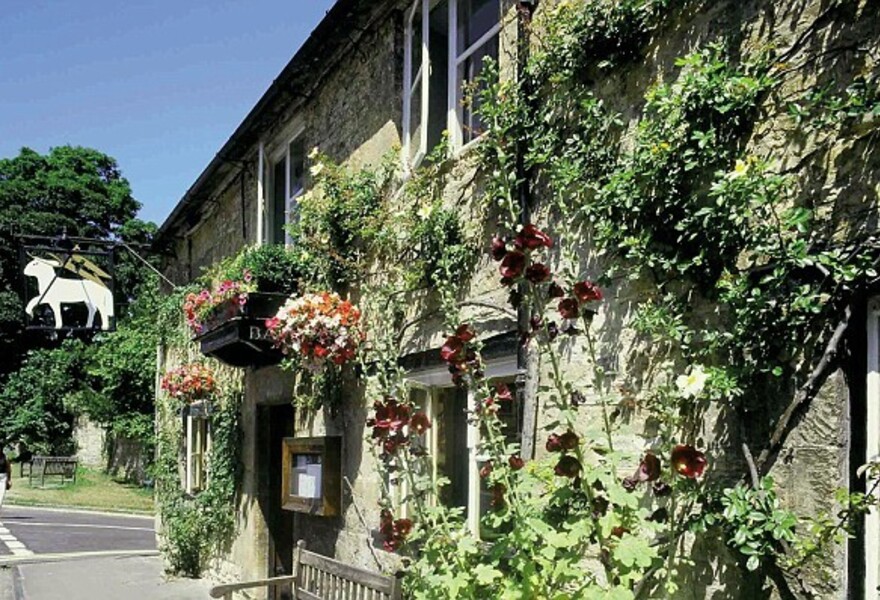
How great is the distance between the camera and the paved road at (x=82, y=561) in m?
11.1

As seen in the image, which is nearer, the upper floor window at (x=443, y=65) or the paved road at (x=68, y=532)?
the upper floor window at (x=443, y=65)

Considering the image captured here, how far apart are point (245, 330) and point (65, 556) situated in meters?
8.34

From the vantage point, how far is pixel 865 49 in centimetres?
344

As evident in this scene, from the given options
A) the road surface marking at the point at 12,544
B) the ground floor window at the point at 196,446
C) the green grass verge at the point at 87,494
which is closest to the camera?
the ground floor window at the point at 196,446

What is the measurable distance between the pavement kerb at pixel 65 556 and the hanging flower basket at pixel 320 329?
8784 mm

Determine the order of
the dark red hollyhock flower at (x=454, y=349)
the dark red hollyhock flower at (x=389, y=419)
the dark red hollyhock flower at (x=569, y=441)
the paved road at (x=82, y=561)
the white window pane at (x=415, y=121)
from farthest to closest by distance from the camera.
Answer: the paved road at (x=82, y=561) → the white window pane at (x=415, y=121) → the dark red hollyhock flower at (x=389, y=419) → the dark red hollyhock flower at (x=454, y=349) → the dark red hollyhock flower at (x=569, y=441)

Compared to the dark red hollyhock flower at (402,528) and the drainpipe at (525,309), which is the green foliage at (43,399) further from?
the dark red hollyhock flower at (402,528)

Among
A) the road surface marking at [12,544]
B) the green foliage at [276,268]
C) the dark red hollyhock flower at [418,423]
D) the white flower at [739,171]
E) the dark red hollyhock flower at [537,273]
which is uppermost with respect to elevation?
the green foliage at [276,268]

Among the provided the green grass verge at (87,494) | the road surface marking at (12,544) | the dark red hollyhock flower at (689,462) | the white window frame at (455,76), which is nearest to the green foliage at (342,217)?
the white window frame at (455,76)

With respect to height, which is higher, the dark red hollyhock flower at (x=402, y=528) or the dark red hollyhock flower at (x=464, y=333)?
the dark red hollyhock flower at (x=464, y=333)

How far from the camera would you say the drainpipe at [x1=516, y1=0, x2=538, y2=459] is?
17.1ft

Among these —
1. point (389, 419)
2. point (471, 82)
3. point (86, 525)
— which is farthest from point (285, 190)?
point (86, 525)

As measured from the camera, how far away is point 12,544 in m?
16.4

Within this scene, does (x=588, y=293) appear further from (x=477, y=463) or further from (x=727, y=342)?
(x=477, y=463)
